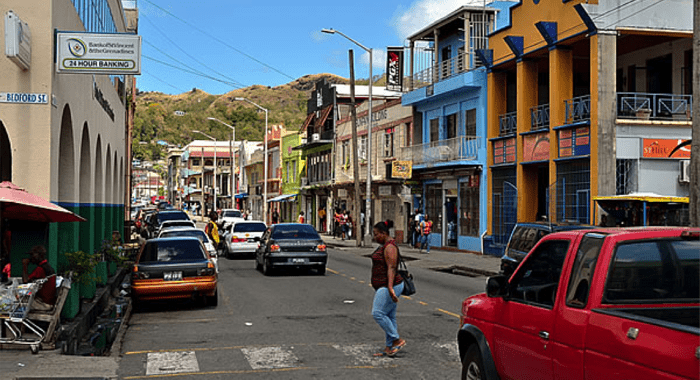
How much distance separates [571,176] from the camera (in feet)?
89.6

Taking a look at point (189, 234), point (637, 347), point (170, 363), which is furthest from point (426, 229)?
point (637, 347)

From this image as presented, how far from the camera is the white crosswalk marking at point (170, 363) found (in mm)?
9836

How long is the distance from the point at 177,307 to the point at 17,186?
18.9 ft

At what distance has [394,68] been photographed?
41.6 m

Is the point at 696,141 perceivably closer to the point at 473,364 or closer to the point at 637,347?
the point at 473,364

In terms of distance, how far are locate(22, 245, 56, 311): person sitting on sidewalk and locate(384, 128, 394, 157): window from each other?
34247 mm

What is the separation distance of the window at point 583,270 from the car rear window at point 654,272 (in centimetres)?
15

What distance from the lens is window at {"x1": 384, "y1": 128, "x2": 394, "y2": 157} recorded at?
45.0m

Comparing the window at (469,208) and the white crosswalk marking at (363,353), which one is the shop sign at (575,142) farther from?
the white crosswalk marking at (363,353)

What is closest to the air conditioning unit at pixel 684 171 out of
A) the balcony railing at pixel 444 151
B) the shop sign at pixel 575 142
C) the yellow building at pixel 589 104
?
the yellow building at pixel 589 104

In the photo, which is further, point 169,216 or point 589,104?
point 169,216

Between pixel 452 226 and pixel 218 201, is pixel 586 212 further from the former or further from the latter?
pixel 218 201

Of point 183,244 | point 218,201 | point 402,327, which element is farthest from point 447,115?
point 218,201

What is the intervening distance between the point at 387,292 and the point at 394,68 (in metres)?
32.2
